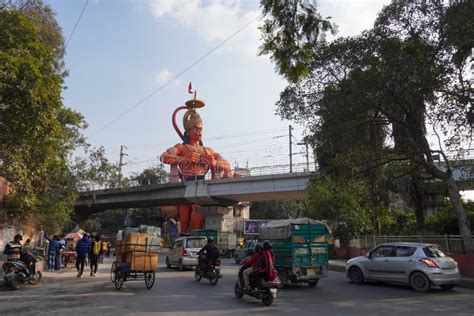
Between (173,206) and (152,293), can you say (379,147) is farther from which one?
(173,206)

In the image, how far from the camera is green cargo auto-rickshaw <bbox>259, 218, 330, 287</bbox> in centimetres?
1359

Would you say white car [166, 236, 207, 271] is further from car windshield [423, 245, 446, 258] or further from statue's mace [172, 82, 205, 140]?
statue's mace [172, 82, 205, 140]

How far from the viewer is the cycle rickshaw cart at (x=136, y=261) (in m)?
12.7

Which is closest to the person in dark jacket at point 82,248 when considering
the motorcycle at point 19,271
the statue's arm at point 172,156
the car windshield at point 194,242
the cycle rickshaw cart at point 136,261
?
the motorcycle at point 19,271

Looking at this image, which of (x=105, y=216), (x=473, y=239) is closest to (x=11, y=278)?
(x=473, y=239)

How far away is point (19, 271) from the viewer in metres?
13.0

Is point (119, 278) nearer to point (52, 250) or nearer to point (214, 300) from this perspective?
point (214, 300)

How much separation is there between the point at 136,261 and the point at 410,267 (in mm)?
8303

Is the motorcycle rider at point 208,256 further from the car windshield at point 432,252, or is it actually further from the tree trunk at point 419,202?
the tree trunk at point 419,202

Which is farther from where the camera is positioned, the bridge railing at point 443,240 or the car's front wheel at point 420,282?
the bridge railing at point 443,240

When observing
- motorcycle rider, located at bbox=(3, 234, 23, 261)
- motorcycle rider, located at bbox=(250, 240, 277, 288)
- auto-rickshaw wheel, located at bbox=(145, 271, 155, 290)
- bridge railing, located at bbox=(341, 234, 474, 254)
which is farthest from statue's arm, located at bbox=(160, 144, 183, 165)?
motorcycle rider, located at bbox=(250, 240, 277, 288)

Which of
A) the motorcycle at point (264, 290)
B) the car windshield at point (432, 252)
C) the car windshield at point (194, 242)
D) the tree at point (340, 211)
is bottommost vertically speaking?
the motorcycle at point (264, 290)

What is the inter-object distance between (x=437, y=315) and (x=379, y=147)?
31.5 ft

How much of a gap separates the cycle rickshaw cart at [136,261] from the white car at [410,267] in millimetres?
6991
